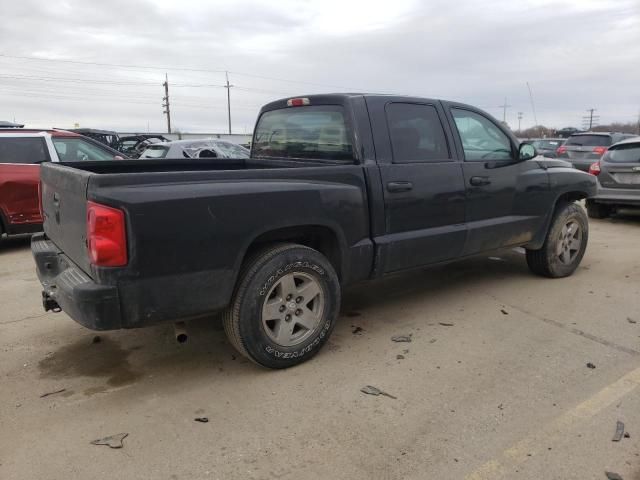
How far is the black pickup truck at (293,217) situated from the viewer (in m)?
2.80

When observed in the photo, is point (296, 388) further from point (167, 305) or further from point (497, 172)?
point (497, 172)

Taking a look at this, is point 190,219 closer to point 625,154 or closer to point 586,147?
point 625,154

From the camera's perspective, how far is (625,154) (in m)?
9.01

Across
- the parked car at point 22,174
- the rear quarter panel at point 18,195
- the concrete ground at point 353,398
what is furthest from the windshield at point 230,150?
the concrete ground at point 353,398

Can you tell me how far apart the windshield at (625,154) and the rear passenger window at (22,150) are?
9541 mm

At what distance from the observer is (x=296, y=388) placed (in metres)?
3.22

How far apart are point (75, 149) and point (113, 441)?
636cm

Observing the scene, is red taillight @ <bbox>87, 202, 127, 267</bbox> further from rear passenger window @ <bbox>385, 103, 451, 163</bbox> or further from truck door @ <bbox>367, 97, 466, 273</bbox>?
rear passenger window @ <bbox>385, 103, 451, 163</bbox>

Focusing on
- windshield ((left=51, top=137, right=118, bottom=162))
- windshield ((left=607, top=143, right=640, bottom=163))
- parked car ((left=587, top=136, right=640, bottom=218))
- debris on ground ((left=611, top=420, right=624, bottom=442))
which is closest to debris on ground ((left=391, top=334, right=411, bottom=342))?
debris on ground ((left=611, top=420, right=624, bottom=442))

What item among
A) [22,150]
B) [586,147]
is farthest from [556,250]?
[586,147]

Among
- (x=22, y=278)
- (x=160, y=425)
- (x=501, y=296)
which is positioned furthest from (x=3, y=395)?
(x=501, y=296)

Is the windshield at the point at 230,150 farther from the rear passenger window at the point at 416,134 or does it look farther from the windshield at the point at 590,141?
the windshield at the point at 590,141

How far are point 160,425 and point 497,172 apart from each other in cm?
358

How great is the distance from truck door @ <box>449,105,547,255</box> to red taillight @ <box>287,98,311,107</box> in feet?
4.24
